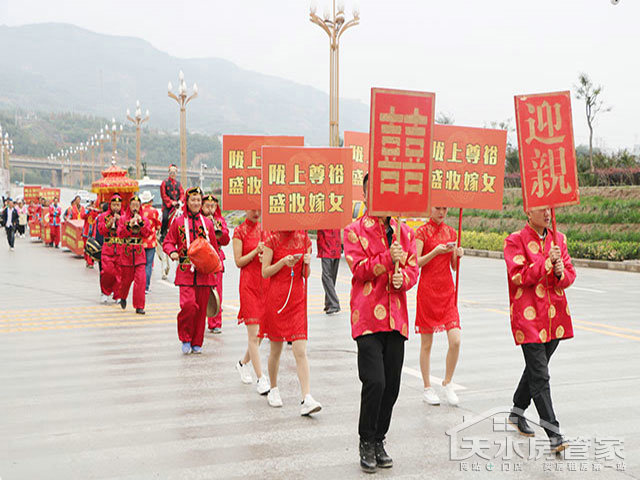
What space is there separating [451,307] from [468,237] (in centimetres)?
2074

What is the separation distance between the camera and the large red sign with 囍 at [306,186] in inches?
229

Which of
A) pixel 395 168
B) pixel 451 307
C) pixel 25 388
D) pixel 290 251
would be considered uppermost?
pixel 395 168

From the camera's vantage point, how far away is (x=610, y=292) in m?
14.6

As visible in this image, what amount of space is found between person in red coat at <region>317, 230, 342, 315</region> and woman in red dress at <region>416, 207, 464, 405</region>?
4430mm

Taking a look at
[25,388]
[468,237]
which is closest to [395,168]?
[25,388]

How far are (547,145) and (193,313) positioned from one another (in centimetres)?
454

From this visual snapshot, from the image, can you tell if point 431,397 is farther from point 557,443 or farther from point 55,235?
point 55,235

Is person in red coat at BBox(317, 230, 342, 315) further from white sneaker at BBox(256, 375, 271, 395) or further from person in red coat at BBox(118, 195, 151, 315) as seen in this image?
white sneaker at BBox(256, 375, 271, 395)

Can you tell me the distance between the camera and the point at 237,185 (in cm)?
734

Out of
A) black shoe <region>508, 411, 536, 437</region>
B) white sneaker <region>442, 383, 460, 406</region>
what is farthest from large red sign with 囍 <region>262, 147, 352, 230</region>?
black shoe <region>508, 411, 536, 437</region>

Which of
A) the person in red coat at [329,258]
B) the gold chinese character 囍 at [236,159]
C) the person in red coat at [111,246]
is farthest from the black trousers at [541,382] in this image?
the person in red coat at [111,246]

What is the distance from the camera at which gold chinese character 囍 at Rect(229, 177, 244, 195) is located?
732 centimetres

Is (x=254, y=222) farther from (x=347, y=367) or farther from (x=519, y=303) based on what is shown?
(x=519, y=303)

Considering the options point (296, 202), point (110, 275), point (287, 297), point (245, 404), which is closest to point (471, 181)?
point (296, 202)
